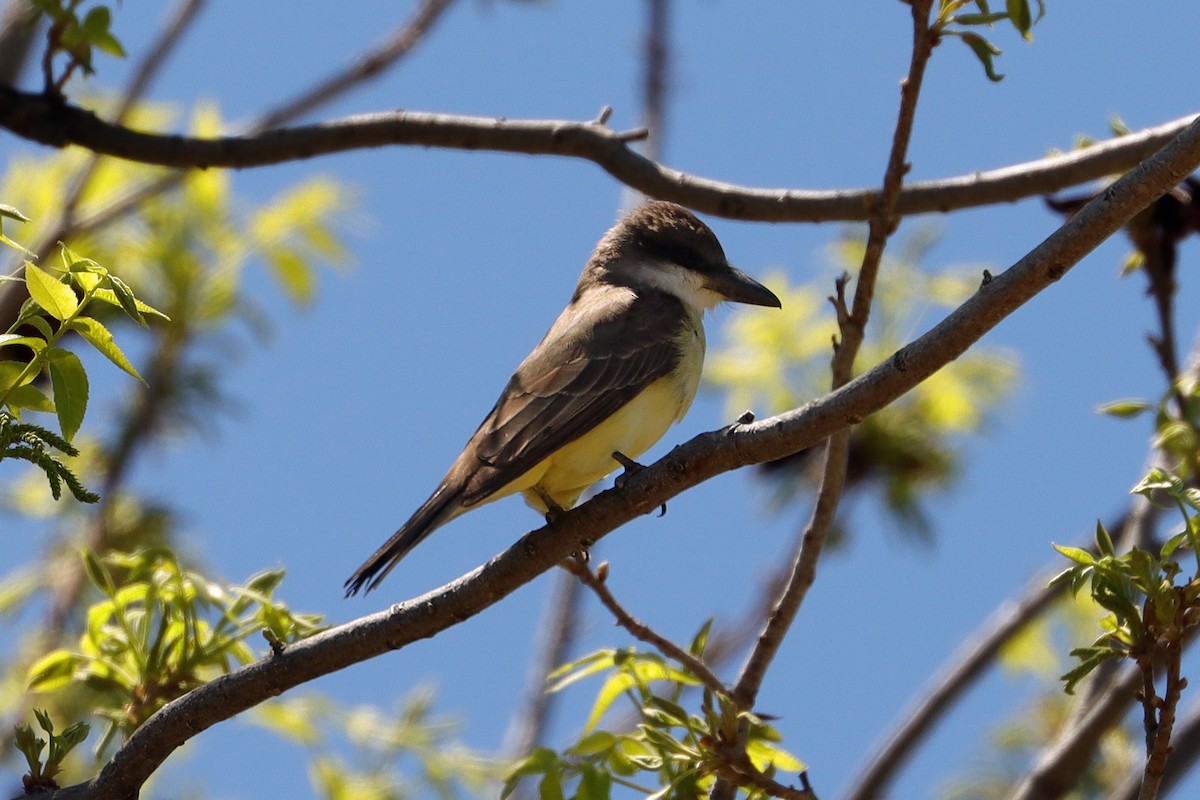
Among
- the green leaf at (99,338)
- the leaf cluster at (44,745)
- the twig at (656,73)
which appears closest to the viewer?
the green leaf at (99,338)

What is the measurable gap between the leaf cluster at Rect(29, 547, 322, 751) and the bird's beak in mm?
2610

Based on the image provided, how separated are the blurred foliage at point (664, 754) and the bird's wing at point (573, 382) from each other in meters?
1.11

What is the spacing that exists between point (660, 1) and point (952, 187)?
2177 millimetres

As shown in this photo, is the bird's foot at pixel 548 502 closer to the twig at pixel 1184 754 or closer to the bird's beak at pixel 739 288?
the bird's beak at pixel 739 288

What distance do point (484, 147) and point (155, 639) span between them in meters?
2.21

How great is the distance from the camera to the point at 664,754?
141 inches

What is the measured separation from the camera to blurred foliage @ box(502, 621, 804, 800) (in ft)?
11.3

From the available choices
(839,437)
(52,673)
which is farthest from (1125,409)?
(52,673)

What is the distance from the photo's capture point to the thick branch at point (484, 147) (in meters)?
5.13

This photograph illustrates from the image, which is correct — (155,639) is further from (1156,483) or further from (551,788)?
(1156,483)

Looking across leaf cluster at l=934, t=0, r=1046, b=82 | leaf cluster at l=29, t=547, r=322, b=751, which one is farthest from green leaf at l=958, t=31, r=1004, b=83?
leaf cluster at l=29, t=547, r=322, b=751

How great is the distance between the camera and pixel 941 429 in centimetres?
650

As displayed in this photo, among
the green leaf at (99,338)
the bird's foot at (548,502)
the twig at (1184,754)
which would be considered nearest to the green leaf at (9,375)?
the green leaf at (99,338)

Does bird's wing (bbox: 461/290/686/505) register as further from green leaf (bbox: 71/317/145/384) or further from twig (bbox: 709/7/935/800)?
green leaf (bbox: 71/317/145/384)
